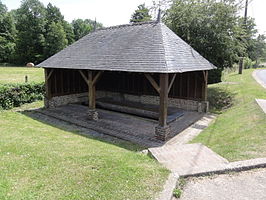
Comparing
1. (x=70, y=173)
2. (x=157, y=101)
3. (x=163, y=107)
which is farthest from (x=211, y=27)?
(x=70, y=173)

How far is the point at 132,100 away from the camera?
45.9 ft

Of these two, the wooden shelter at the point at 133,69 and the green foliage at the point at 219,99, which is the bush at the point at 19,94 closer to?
the wooden shelter at the point at 133,69

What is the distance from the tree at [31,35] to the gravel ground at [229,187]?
43.1 meters

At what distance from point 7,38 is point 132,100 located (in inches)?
1583

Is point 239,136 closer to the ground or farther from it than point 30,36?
closer to the ground

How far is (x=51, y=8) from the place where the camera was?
158 feet

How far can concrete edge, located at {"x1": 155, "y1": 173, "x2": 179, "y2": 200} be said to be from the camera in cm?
361

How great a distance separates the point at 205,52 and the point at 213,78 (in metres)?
3.05

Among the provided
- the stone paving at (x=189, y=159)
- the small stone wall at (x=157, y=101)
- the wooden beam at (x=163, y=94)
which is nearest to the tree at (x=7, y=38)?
the small stone wall at (x=157, y=101)

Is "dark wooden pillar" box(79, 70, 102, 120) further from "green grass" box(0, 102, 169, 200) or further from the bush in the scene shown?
the bush

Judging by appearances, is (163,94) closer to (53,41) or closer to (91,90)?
(91,90)

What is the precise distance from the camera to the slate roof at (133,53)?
806cm

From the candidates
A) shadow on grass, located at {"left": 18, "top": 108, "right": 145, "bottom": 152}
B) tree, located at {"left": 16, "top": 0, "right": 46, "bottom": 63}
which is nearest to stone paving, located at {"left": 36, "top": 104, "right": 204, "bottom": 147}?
shadow on grass, located at {"left": 18, "top": 108, "right": 145, "bottom": 152}

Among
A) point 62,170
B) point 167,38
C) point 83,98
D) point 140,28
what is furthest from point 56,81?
point 62,170
